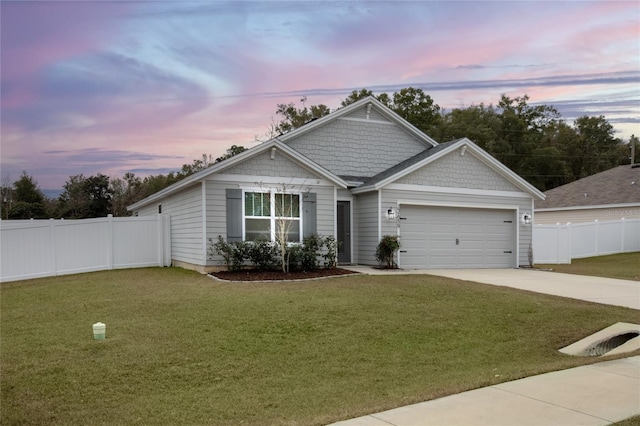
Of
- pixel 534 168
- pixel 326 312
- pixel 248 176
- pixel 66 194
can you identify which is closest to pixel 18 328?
pixel 326 312

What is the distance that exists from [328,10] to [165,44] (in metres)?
4.51

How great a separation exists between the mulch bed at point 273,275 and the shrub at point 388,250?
2.08 m

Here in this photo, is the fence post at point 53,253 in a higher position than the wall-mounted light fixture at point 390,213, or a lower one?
lower

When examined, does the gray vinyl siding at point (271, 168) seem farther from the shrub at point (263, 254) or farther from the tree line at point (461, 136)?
the tree line at point (461, 136)

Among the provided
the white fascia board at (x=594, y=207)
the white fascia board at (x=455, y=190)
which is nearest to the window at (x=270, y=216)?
the white fascia board at (x=455, y=190)

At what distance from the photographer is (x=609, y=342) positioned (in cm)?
829

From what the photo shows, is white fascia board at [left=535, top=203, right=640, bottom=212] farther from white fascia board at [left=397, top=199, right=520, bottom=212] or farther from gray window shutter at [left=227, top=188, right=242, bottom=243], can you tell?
gray window shutter at [left=227, top=188, right=242, bottom=243]

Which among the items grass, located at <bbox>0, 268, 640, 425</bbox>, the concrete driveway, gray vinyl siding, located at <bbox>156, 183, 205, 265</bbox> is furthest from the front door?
grass, located at <bbox>0, 268, 640, 425</bbox>

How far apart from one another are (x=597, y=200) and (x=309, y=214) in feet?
70.9

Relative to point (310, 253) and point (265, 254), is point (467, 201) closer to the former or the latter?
point (310, 253)

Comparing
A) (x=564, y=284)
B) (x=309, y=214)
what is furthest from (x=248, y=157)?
(x=564, y=284)

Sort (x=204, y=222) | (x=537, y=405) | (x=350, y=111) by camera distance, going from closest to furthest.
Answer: (x=537, y=405) → (x=204, y=222) → (x=350, y=111)

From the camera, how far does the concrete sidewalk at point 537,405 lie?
4.86m

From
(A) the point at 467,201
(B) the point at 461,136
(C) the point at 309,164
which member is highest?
(B) the point at 461,136
